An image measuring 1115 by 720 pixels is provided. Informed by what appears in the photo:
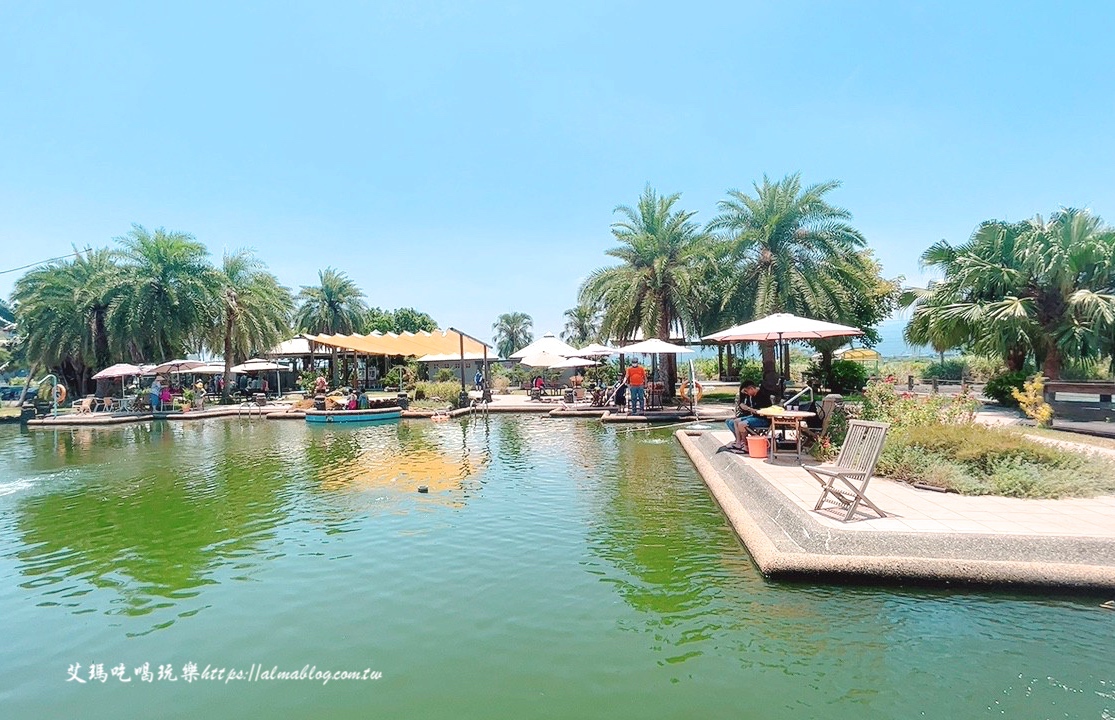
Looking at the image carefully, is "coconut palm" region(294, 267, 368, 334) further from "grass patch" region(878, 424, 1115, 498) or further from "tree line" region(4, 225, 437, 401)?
"grass patch" region(878, 424, 1115, 498)

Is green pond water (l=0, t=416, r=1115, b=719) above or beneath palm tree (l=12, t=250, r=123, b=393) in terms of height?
beneath

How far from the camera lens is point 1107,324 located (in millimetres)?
16062

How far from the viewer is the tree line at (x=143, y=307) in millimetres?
26688

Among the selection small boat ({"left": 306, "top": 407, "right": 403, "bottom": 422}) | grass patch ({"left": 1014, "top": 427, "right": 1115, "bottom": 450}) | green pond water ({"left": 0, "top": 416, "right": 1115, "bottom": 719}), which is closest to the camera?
green pond water ({"left": 0, "top": 416, "right": 1115, "bottom": 719})

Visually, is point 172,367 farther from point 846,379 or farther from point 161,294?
point 846,379

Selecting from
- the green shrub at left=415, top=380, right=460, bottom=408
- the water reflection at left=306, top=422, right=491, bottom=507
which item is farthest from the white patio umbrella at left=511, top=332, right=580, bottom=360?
the water reflection at left=306, top=422, right=491, bottom=507

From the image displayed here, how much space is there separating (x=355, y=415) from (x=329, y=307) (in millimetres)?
27465

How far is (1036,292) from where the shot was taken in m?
18.4

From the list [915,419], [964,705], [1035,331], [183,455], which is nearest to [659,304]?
[1035,331]

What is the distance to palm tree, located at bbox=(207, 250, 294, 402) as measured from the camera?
28984mm

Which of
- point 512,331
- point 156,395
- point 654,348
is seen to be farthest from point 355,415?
point 512,331

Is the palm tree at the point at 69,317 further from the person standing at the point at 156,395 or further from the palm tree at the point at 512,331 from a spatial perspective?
the palm tree at the point at 512,331

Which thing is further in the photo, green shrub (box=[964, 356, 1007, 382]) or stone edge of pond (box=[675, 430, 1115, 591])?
green shrub (box=[964, 356, 1007, 382])

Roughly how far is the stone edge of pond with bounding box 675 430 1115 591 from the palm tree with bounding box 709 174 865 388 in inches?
574
